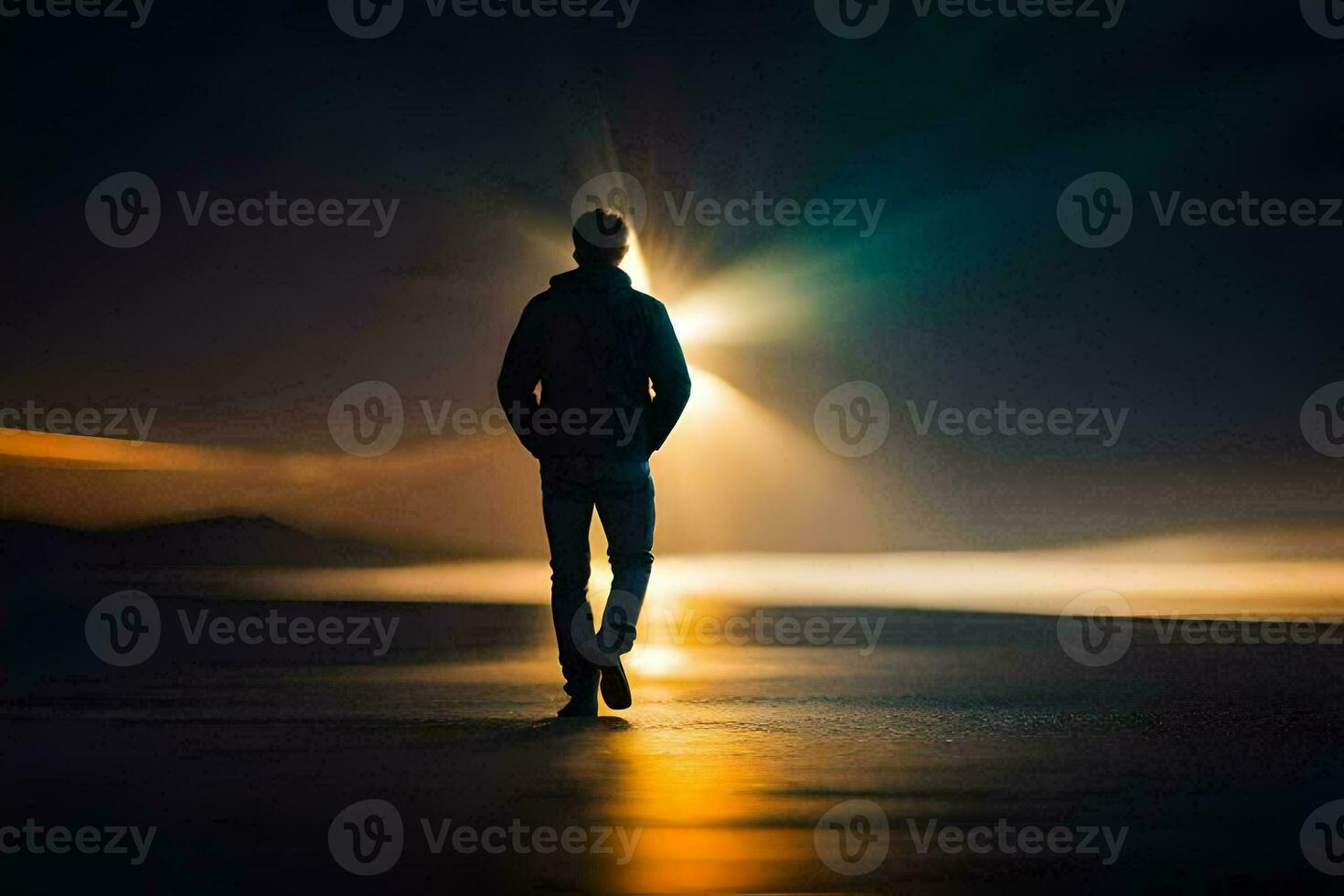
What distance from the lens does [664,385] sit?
26.9 ft

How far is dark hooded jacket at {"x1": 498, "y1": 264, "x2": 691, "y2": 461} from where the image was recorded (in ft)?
26.5

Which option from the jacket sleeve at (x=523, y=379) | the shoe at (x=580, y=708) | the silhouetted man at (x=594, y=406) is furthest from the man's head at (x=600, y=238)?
the shoe at (x=580, y=708)

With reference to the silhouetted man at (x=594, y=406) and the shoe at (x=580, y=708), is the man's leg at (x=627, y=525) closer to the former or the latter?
the silhouetted man at (x=594, y=406)

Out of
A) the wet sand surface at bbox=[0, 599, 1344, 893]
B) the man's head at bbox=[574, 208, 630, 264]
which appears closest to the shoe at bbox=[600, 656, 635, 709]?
the wet sand surface at bbox=[0, 599, 1344, 893]

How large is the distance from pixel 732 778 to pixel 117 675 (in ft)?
14.2

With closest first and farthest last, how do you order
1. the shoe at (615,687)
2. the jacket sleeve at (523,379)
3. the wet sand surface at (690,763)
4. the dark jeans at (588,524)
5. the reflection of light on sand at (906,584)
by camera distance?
the wet sand surface at (690,763) < the shoe at (615,687) < the dark jeans at (588,524) < the jacket sleeve at (523,379) < the reflection of light on sand at (906,584)

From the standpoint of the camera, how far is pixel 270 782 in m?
5.88

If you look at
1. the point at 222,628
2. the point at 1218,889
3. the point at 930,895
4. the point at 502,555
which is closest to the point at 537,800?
the point at 930,895

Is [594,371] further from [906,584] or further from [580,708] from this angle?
[906,584]

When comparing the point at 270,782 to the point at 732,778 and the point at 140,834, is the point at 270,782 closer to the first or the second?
the point at 140,834

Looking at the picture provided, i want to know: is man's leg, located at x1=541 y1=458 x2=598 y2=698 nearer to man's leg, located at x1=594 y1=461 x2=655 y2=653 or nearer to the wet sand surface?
man's leg, located at x1=594 y1=461 x2=655 y2=653

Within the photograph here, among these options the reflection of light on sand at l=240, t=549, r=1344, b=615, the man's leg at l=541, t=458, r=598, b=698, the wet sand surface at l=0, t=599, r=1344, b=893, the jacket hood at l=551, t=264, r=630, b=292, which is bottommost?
the wet sand surface at l=0, t=599, r=1344, b=893

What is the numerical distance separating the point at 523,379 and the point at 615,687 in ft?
4.51

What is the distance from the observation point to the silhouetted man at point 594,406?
26.4ft
